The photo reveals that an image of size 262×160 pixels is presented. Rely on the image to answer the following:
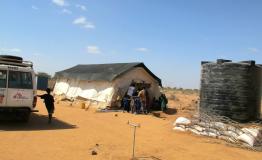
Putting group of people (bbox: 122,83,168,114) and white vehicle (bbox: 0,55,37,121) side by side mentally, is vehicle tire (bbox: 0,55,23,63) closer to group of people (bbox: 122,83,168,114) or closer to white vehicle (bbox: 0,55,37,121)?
white vehicle (bbox: 0,55,37,121)

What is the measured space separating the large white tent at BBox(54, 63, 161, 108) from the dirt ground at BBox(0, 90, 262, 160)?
21.0 feet

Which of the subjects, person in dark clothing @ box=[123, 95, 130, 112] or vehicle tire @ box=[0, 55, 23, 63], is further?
person in dark clothing @ box=[123, 95, 130, 112]

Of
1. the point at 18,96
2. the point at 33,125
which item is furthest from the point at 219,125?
the point at 18,96

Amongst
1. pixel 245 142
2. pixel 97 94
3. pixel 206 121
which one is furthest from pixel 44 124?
pixel 97 94

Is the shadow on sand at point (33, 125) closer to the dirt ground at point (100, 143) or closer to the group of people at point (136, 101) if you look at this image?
the dirt ground at point (100, 143)

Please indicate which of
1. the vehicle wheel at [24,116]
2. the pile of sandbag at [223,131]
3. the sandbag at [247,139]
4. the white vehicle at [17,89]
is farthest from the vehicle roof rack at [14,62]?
the sandbag at [247,139]

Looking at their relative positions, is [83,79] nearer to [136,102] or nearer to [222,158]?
[136,102]

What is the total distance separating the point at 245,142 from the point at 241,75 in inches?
140

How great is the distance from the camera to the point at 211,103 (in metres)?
14.7

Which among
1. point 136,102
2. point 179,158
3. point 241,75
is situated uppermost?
point 241,75

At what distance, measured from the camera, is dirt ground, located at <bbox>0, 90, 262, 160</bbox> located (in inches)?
341

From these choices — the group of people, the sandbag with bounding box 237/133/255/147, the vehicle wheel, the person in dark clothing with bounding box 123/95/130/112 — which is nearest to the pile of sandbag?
the sandbag with bounding box 237/133/255/147

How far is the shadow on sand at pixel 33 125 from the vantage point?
38.8 ft

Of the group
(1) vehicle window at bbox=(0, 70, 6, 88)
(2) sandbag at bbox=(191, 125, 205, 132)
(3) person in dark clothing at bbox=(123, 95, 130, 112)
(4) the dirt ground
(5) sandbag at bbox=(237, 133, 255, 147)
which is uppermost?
(1) vehicle window at bbox=(0, 70, 6, 88)
